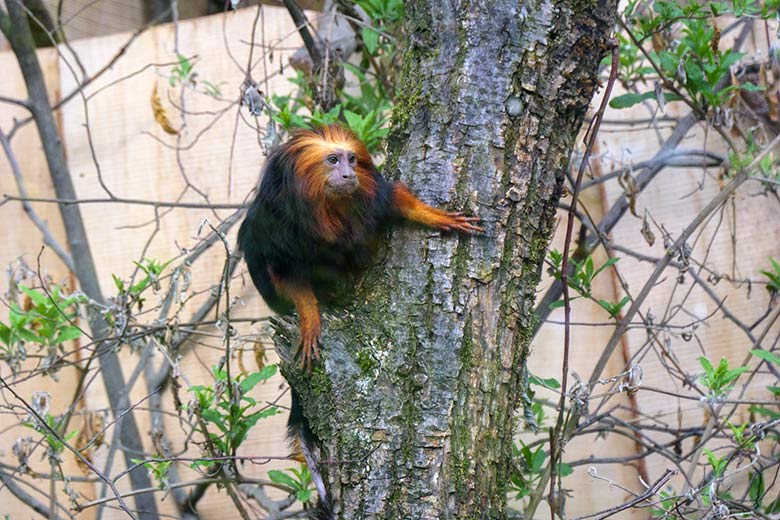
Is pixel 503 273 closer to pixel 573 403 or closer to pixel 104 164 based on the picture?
pixel 573 403

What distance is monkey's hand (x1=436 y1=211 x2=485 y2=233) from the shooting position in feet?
8.33

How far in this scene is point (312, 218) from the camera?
2.98 m

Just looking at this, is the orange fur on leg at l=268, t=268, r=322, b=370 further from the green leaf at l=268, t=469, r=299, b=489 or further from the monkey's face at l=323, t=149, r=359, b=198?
the green leaf at l=268, t=469, r=299, b=489

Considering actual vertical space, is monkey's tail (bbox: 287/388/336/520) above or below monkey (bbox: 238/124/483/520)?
below

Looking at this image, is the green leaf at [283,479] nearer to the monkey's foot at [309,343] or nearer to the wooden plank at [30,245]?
the monkey's foot at [309,343]

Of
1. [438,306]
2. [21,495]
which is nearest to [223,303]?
[21,495]

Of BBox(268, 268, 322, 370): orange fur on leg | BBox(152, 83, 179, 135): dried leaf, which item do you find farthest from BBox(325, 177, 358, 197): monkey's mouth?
BBox(152, 83, 179, 135): dried leaf

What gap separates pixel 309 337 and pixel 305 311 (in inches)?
7.6

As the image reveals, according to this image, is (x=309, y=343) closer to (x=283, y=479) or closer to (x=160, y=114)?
(x=283, y=479)

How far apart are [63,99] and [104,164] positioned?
1.27ft

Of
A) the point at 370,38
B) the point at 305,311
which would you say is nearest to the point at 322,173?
the point at 305,311

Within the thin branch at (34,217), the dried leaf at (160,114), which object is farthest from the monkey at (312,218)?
the thin branch at (34,217)

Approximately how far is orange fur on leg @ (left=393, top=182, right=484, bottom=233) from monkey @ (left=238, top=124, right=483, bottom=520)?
0.43ft

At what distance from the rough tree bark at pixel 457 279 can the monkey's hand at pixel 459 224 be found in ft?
0.09
